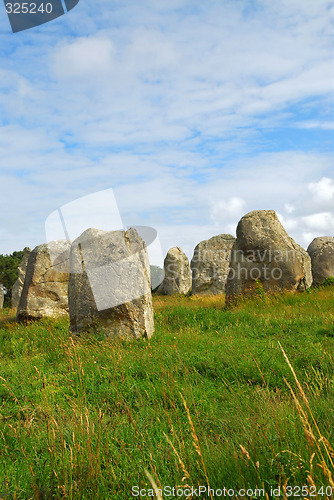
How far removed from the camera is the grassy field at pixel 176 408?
2.74 metres

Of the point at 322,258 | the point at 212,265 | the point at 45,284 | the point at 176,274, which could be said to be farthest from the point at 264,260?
the point at 176,274

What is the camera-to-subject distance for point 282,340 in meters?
7.93

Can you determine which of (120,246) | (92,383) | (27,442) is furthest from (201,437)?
(120,246)

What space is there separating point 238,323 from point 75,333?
3968mm

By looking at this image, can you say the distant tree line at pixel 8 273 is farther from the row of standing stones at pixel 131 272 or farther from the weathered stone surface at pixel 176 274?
the weathered stone surface at pixel 176 274

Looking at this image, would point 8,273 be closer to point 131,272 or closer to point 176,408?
point 131,272

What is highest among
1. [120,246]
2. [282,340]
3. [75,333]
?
[120,246]

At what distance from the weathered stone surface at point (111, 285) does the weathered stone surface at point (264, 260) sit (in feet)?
18.6

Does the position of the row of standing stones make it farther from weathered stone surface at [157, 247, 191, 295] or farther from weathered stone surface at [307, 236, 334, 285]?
weathered stone surface at [157, 247, 191, 295]

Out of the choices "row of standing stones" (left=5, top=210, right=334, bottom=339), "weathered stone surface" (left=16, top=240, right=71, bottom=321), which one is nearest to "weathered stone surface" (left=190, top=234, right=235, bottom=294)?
"row of standing stones" (left=5, top=210, right=334, bottom=339)

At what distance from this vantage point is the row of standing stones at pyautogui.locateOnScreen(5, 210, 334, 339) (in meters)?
9.16

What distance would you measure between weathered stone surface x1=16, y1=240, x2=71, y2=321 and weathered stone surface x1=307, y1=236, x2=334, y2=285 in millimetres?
15359

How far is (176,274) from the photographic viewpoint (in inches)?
1135

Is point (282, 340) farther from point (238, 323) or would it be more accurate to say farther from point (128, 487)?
point (128, 487)
